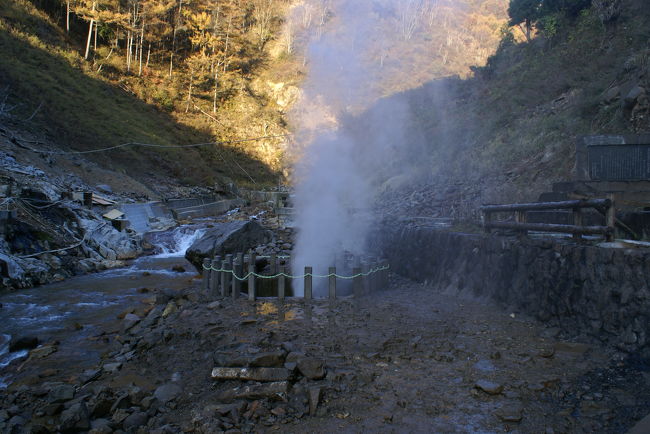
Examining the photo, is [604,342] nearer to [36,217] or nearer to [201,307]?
[201,307]

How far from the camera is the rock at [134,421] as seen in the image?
4.29 metres

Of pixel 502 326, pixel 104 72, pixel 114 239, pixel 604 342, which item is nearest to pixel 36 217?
pixel 114 239

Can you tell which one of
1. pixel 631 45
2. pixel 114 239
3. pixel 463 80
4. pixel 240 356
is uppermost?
pixel 463 80

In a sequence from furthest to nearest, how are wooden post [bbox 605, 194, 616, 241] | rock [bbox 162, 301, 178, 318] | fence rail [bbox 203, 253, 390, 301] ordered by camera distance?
fence rail [bbox 203, 253, 390, 301]
rock [bbox 162, 301, 178, 318]
wooden post [bbox 605, 194, 616, 241]

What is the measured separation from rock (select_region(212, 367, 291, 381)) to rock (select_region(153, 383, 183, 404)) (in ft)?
1.49

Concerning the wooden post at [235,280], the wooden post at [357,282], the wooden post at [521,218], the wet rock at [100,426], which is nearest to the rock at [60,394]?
the wet rock at [100,426]

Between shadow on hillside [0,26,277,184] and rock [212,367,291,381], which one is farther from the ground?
shadow on hillside [0,26,277,184]

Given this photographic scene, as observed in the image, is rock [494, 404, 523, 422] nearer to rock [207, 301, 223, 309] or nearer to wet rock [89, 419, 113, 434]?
wet rock [89, 419, 113, 434]

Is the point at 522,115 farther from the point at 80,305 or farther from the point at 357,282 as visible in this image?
the point at 80,305

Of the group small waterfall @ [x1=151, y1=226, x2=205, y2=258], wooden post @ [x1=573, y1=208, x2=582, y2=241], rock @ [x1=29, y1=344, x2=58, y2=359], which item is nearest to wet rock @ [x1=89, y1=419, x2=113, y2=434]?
rock @ [x1=29, y1=344, x2=58, y2=359]

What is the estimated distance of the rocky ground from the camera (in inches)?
160

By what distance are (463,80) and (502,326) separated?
20.5m

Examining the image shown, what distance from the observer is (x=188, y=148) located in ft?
112

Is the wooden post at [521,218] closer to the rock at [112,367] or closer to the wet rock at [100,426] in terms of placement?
the wet rock at [100,426]
